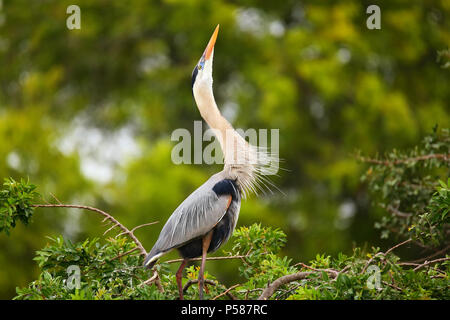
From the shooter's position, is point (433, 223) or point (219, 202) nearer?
point (433, 223)

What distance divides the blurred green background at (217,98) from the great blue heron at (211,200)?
894 cm

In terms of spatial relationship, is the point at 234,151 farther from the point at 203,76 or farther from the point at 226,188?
the point at 203,76

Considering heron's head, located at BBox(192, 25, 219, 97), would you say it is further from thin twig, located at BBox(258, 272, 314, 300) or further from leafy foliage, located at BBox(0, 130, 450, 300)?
thin twig, located at BBox(258, 272, 314, 300)

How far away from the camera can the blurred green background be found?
15.2 m

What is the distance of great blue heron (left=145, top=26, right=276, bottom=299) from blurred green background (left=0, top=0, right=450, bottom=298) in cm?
894

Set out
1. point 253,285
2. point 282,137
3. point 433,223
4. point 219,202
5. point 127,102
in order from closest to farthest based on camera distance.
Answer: point 433,223 < point 253,285 < point 219,202 < point 282,137 < point 127,102

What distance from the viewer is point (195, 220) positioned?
5.38 metres

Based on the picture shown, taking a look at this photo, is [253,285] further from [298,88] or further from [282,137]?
[298,88]

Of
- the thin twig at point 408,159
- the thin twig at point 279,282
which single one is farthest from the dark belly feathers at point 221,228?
the thin twig at point 408,159

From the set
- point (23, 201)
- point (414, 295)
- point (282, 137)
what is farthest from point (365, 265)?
point (282, 137)

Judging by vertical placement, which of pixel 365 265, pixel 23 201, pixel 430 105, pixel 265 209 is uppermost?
pixel 430 105

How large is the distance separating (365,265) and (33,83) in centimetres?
1571
